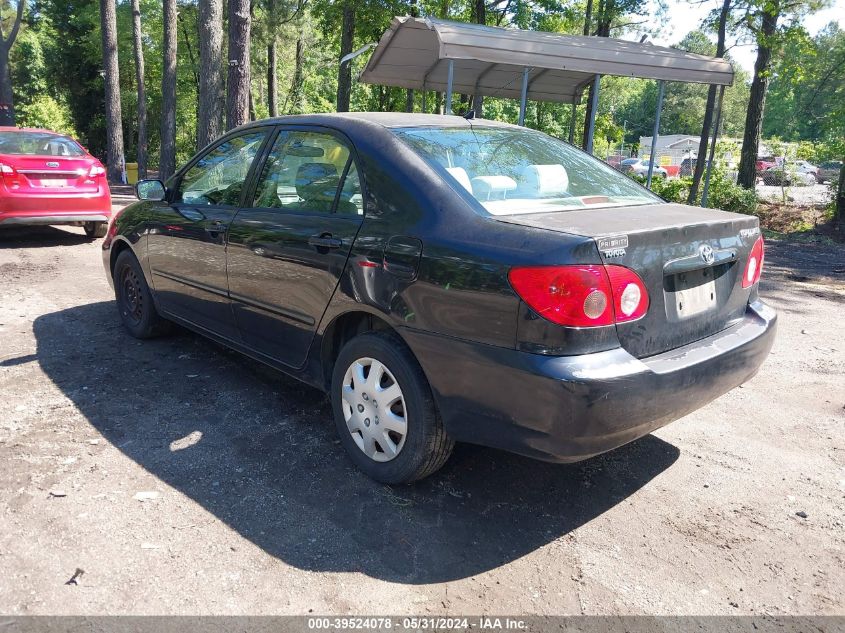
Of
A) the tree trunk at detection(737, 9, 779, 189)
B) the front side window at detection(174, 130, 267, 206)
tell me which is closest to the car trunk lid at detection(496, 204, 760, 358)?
the front side window at detection(174, 130, 267, 206)

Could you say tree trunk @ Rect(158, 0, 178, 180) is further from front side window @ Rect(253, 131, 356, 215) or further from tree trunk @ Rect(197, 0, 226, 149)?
front side window @ Rect(253, 131, 356, 215)

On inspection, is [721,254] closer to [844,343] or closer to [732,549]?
[732,549]

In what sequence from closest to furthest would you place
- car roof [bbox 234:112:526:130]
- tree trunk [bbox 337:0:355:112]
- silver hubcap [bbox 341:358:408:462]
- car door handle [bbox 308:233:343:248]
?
silver hubcap [bbox 341:358:408:462] → car door handle [bbox 308:233:343:248] → car roof [bbox 234:112:526:130] → tree trunk [bbox 337:0:355:112]

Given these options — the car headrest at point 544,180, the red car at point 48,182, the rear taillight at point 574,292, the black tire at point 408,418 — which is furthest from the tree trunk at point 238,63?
the rear taillight at point 574,292

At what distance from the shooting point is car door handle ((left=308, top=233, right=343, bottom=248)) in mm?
3285

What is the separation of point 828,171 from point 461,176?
53.1 feet

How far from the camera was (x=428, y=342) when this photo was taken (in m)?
2.84

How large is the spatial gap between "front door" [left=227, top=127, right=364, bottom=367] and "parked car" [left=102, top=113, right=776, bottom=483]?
1 centimetres

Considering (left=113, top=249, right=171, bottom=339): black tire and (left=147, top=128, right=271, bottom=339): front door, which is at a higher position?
(left=147, top=128, right=271, bottom=339): front door

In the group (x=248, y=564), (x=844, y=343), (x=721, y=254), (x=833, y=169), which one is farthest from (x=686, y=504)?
(x=833, y=169)

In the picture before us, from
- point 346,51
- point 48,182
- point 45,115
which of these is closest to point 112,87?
point 346,51

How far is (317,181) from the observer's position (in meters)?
3.59

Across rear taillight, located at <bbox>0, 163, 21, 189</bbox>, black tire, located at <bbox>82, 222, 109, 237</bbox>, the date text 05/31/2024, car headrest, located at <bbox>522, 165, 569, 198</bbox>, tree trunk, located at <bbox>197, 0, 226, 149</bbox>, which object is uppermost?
tree trunk, located at <bbox>197, 0, 226, 149</bbox>

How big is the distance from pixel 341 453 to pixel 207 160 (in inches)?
91.0
